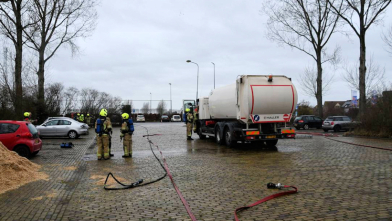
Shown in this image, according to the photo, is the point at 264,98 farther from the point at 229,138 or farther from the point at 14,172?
the point at 14,172

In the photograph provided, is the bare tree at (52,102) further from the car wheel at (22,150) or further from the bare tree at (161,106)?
the bare tree at (161,106)

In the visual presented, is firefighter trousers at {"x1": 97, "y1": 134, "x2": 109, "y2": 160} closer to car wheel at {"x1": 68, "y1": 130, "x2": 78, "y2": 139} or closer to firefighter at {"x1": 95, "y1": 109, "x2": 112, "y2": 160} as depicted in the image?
firefighter at {"x1": 95, "y1": 109, "x2": 112, "y2": 160}

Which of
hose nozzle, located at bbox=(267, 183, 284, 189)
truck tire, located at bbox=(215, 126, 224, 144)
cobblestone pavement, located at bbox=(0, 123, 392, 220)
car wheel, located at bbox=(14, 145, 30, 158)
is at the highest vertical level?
truck tire, located at bbox=(215, 126, 224, 144)

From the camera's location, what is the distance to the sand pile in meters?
8.01

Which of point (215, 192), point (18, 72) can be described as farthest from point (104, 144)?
point (18, 72)

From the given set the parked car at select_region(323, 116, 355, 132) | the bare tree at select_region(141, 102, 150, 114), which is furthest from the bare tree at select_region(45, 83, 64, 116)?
the bare tree at select_region(141, 102, 150, 114)

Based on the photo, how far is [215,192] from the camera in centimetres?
716

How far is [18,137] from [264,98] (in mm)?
9407

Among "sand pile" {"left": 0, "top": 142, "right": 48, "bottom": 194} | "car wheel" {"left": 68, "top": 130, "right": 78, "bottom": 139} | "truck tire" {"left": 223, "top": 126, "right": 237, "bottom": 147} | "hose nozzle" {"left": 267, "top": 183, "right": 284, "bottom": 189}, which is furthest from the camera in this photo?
"car wheel" {"left": 68, "top": 130, "right": 78, "bottom": 139}

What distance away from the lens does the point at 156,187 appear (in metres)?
7.84

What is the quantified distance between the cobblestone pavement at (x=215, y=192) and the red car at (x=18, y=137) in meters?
1.49

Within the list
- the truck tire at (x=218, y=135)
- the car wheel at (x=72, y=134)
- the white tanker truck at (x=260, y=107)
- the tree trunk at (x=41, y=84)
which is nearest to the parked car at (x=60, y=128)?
the car wheel at (x=72, y=134)

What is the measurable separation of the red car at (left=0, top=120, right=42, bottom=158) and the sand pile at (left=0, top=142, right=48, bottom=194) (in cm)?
299

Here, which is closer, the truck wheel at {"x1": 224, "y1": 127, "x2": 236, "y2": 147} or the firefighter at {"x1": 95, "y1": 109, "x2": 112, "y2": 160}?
the firefighter at {"x1": 95, "y1": 109, "x2": 112, "y2": 160}
